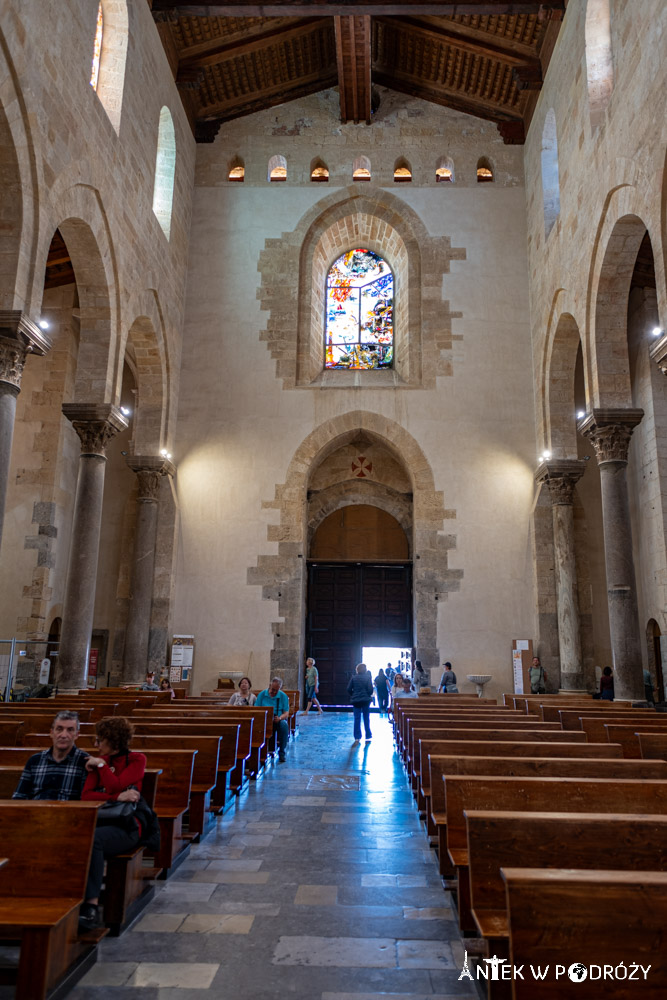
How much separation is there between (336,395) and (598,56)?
25.5 feet

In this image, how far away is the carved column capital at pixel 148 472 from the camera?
15.0 meters

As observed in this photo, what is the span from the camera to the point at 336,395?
1633 cm

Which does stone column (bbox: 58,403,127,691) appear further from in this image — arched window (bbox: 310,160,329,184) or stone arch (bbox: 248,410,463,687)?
arched window (bbox: 310,160,329,184)

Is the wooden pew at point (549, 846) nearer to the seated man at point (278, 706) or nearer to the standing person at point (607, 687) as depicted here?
the seated man at point (278, 706)

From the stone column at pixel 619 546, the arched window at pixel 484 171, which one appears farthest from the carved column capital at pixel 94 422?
the arched window at pixel 484 171

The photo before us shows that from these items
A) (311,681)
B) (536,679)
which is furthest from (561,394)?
(311,681)

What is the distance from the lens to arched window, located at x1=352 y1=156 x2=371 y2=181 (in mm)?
17406

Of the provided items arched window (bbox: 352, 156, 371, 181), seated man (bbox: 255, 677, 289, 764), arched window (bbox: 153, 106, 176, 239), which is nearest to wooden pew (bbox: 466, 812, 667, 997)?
seated man (bbox: 255, 677, 289, 764)

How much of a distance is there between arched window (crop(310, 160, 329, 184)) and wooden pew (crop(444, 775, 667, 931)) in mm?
16248

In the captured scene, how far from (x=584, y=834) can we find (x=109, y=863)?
2306 mm

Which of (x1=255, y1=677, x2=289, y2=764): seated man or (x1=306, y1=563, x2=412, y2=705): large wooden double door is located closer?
(x1=255, y1=677, x2=289, y2=764): seated man

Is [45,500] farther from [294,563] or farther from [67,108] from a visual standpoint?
[67,108]

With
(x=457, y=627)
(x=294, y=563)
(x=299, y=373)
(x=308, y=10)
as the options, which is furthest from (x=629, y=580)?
(x=308, y=10)

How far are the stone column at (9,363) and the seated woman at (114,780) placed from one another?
16.5 feet
